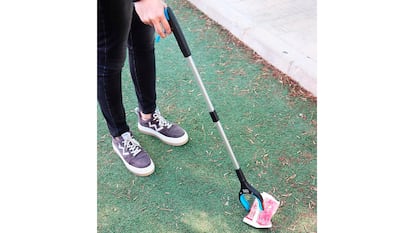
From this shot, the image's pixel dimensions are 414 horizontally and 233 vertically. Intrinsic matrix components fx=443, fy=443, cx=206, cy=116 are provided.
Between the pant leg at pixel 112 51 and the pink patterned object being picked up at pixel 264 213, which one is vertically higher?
the pant leg at pixel 112 51

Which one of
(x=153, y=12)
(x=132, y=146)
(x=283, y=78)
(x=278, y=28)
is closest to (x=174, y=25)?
(x=153, y=12)

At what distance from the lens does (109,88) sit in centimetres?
207

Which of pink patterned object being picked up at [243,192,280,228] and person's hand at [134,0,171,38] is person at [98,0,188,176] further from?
pink patterned object being picked up at [243,192,280,228]

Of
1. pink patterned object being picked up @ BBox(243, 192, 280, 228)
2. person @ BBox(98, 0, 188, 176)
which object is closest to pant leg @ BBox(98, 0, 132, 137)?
person @ BBox(98, 0, 188, 176)

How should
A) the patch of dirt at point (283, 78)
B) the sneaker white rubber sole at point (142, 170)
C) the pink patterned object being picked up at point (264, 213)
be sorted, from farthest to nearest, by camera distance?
the patch of dirt at point (283, 78) < the sneaker white rubber sole at point (142, 170) < the pink patterned object being picked up at point (264, 213)

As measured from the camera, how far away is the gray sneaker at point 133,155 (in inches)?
92.1

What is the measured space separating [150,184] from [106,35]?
0.85 m

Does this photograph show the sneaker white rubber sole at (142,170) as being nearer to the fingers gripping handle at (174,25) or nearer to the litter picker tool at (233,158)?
the litter picker tool at (233,158)

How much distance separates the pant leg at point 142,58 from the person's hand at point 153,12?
388 mm

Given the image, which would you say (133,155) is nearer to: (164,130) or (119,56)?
(164,130)

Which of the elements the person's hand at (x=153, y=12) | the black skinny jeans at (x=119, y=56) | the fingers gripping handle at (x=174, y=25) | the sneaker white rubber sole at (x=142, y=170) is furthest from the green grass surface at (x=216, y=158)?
the person's hand at (x=153, y=12)

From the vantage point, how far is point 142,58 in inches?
87.4

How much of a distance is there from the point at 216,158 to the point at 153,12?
1021 mm
